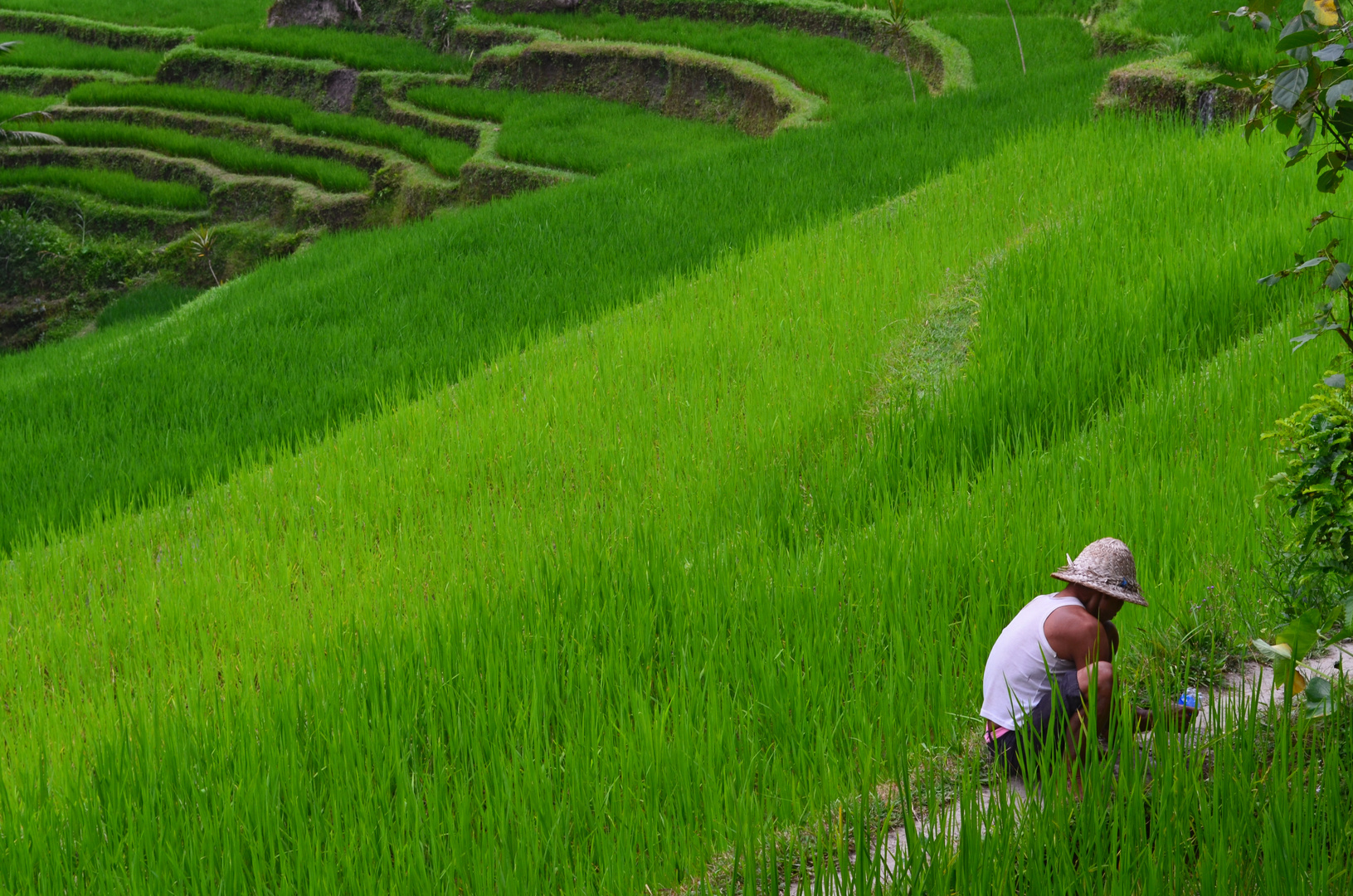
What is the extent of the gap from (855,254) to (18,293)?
13.1 metres

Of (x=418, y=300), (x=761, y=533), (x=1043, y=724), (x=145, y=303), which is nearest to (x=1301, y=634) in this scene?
(x=1043, y=724)

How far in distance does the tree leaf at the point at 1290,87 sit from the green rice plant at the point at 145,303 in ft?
42.9

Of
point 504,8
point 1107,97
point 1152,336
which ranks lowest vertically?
point 1152,336

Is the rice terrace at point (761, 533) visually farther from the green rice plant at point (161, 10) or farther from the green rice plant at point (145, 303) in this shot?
the green rice plant at point (161, 10)

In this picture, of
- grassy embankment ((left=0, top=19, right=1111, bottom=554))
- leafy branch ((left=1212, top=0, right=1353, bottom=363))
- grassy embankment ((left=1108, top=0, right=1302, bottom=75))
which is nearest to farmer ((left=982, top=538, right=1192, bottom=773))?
leafy branch ((left=1212, top=0, right=1353, bottom=363))

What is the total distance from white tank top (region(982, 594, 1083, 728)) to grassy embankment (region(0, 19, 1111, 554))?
166 inches

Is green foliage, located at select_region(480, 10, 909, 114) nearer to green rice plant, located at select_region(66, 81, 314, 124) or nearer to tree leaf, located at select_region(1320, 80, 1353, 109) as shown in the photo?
green rice plant, located at select_region(66, 81, 314, 124)

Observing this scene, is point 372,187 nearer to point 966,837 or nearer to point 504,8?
point 504,8

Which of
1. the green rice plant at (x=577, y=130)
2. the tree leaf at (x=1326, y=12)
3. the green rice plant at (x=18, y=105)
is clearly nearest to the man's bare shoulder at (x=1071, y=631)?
the tree leaf at (x=1326, y=12)

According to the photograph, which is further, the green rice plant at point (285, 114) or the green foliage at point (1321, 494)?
the green rice plant at point (285, 114)

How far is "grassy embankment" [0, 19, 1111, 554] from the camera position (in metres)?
5.53

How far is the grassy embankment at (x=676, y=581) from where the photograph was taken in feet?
6.17

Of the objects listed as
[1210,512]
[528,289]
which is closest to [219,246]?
[528,289]

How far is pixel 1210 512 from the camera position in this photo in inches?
98.6
